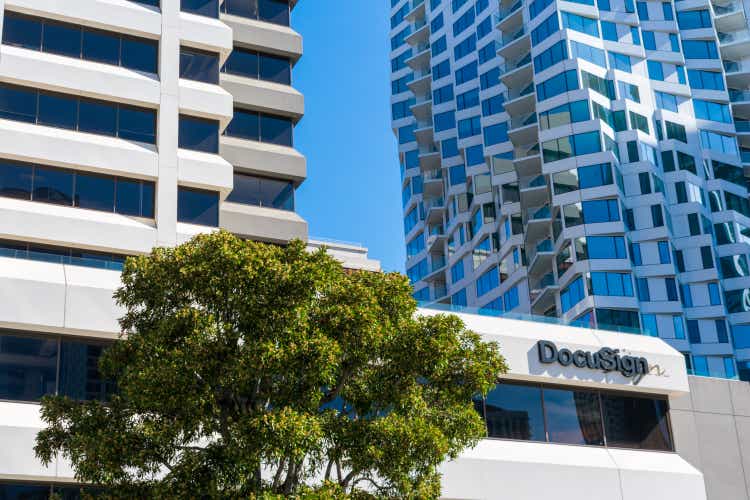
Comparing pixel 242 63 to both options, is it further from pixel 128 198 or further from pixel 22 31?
pixel 128 198

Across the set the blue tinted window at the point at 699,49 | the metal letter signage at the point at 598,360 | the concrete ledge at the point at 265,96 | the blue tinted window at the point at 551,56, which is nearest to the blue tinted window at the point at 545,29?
the blue tinted window at the point at 551,56

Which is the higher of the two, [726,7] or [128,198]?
[726,7]

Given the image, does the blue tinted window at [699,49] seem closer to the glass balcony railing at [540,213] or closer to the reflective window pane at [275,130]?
the glass balcony railing at [540,213]

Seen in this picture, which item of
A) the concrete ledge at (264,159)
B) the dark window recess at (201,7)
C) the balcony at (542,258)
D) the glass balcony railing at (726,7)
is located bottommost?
the concrete ledge at (264,159)

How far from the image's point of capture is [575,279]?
254 feet

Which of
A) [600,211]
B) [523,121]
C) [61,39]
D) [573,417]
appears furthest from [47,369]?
[523,121]

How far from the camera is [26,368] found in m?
26.3

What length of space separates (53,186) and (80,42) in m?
6.89

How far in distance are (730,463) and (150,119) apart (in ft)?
87.0

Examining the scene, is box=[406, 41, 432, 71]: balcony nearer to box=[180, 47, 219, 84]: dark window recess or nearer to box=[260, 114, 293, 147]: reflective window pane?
box=[260, 114, 293, 147]: reflective window pane

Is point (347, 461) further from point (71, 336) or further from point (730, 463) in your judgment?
point (730, 463)

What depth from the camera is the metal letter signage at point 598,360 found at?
33125 millimetres

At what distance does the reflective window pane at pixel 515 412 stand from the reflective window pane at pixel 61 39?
22.7 metres

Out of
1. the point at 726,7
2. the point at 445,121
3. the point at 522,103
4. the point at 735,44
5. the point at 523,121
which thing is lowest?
the point at 523,121
